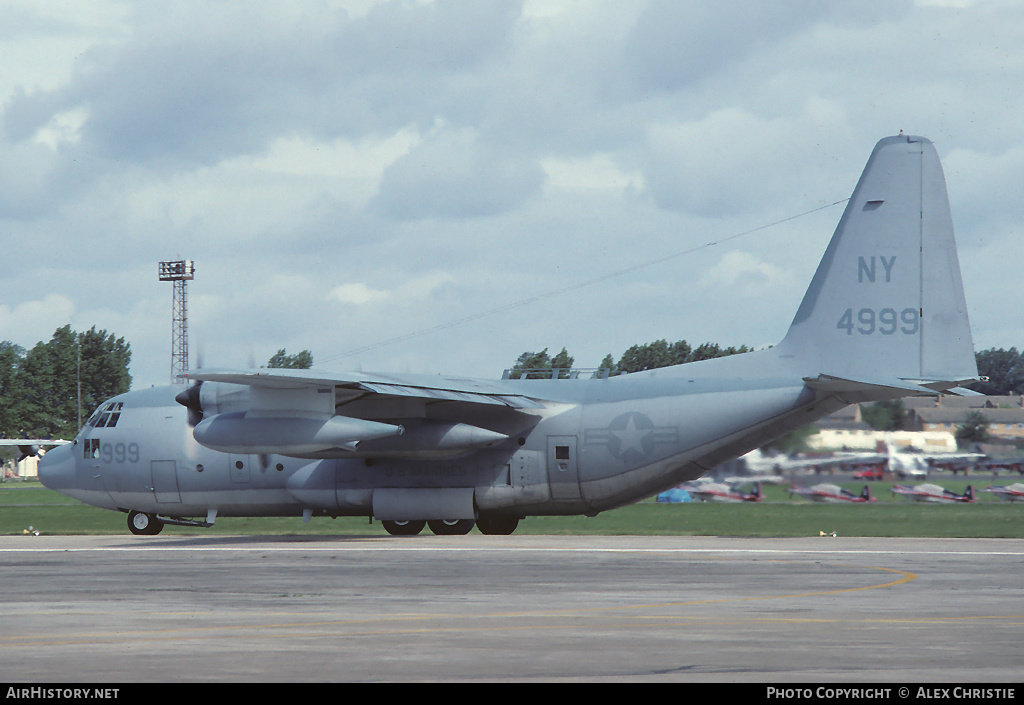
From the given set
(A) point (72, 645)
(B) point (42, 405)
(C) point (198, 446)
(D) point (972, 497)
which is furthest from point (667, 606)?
(B) point (42, 405)

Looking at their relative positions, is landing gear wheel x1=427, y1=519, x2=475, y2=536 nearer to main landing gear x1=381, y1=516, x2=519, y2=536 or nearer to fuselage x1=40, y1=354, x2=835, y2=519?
main landing gear x1=381, y1=516, x2=519, y2=536

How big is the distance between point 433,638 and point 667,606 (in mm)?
3969

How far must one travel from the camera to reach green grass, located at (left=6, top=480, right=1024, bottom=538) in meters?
32.3

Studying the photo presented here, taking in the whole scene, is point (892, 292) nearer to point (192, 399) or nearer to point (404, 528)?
point (404, 528)

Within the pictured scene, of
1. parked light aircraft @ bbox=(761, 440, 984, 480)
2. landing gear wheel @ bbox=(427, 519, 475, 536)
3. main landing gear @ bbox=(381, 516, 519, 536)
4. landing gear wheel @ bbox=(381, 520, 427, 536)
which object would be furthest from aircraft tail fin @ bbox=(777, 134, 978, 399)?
landing gear wheel @ bbox=(381, 520, 427, 536)

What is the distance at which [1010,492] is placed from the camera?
48.2 meters

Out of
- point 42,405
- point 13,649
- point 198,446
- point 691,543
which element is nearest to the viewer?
point 13,649

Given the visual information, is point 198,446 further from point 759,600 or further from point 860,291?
point 759,600

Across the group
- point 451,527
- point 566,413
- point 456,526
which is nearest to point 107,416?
point 451,527

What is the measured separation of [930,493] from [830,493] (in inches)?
268

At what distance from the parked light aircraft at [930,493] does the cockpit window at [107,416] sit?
92.6ft

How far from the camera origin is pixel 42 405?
9938 centimetres

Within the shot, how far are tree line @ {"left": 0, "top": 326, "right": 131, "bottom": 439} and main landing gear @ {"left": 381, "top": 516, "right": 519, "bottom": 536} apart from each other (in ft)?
224

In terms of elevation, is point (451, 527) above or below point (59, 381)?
below
